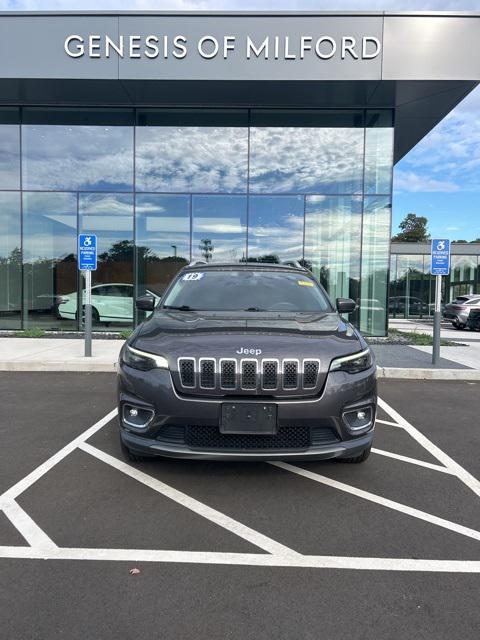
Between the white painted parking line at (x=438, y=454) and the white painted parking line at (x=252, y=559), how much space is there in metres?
1.21

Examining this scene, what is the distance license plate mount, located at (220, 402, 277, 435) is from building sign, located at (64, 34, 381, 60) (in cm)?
1137

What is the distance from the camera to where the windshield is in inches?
187

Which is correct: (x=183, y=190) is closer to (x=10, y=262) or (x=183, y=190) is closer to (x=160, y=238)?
(x=160, y=238)

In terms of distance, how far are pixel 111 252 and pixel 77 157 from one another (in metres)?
3.19

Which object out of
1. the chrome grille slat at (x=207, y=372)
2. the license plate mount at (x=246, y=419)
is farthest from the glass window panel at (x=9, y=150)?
the license plate mount at (x=246, y=419)

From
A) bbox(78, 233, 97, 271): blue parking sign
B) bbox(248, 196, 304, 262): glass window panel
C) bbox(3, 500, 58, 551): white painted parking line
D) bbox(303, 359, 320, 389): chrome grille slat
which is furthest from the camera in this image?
bbox(248, 196, 304, 262): glass window panel

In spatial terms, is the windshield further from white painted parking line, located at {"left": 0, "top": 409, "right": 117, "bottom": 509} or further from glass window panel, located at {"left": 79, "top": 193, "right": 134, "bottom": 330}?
→ glass window panel, located at {"left": 79, "top": 193, "right": 134, "bottom": 330}

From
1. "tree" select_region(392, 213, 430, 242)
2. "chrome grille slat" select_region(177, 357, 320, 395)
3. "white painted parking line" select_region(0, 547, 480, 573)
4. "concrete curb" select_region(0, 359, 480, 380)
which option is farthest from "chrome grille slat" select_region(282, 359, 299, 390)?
"tree" select_region(392, 213, 430, 242)

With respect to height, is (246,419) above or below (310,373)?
below

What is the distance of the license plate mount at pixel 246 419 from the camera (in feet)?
10.6

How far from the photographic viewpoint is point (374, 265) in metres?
14.3

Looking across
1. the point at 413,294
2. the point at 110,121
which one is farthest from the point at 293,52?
the point at 413,294

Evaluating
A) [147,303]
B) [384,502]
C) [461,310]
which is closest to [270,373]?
[384,502]

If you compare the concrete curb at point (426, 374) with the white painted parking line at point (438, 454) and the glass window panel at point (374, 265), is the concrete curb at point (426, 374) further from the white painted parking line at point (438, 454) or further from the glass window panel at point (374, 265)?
the glass window panel at point (374, 265)
